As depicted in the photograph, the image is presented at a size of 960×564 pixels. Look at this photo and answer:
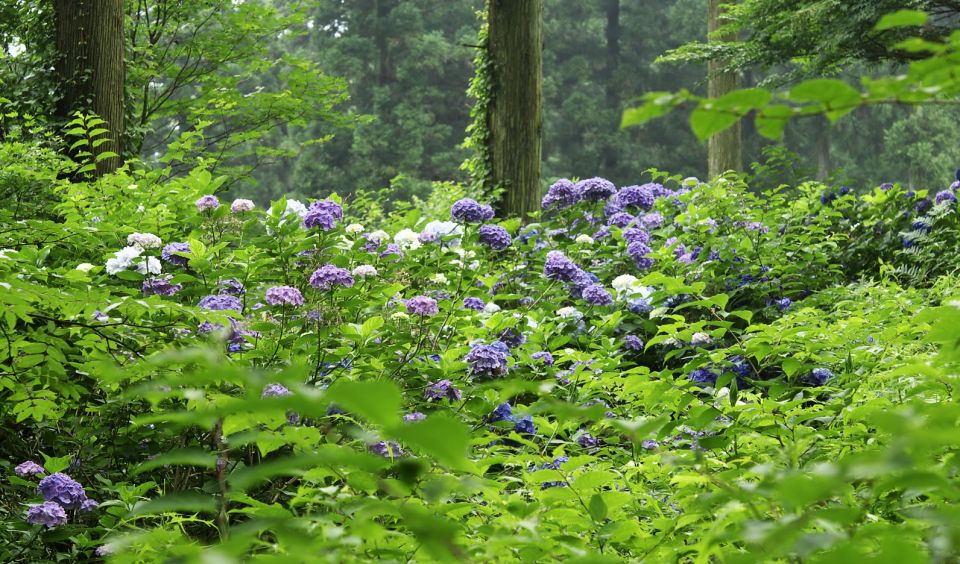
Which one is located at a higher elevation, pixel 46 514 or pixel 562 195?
pixel 562 195

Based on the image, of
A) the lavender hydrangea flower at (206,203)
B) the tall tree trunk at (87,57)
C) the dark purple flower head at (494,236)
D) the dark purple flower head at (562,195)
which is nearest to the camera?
the lavender hydrangea flower at (206,203)

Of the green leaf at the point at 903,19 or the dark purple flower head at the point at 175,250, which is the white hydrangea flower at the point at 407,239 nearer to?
the dark purple flower head at the point at 175,250

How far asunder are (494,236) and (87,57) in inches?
133

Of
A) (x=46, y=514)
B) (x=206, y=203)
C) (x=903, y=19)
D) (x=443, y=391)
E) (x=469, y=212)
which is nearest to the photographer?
(x=903, y=19)

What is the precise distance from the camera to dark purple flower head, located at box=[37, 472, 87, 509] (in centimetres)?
254

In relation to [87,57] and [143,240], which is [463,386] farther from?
[87,57]

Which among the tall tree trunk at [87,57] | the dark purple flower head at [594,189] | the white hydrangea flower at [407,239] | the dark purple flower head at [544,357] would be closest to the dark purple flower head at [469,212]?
the white hydrangea flower at [407,239]

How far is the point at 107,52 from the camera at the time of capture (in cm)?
608

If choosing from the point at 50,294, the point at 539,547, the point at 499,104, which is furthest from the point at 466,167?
the point at 539,547

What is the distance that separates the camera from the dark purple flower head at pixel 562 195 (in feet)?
17.8

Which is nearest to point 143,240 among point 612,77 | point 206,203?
point 206,203

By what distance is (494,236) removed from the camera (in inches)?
179

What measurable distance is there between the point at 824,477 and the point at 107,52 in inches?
246

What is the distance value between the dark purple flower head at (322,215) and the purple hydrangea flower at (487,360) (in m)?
0.91
